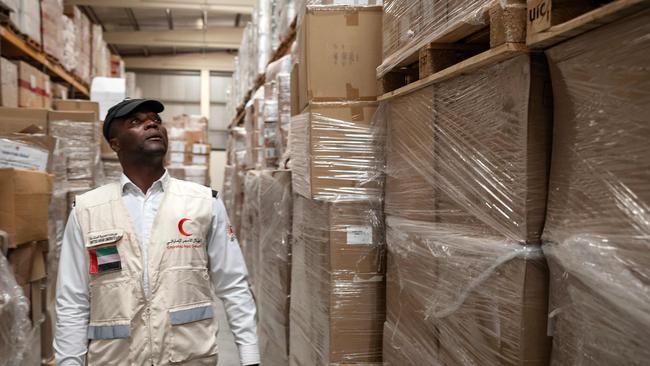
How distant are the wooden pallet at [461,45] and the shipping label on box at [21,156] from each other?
2640 mm

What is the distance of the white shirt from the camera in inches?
82.4

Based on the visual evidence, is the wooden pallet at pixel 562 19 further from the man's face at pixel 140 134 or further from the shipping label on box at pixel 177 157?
the shipping label on box at pixel 177 157

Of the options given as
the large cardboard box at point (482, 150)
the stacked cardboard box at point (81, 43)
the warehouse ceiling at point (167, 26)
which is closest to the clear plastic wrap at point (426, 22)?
the large cardboard box at point (482, 150)

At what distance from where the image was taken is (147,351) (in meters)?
2.02

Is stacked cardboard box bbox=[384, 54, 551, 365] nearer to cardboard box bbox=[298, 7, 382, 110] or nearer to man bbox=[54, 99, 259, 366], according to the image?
cardboard box bbox=[298, 7, 382, 110]

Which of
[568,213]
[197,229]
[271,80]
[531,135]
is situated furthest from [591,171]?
[271,80]

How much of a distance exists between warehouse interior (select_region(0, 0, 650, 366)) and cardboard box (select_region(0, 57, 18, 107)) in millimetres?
748

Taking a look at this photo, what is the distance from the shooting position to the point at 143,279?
6.80ft

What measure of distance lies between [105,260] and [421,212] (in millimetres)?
1184

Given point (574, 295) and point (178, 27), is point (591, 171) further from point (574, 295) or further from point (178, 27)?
point (178, 27)

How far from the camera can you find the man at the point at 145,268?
204 cm

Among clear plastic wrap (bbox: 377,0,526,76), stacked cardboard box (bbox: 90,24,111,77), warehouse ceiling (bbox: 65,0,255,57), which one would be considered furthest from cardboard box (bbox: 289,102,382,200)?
warehouse ceiling (bbox: 65,0,255,57)

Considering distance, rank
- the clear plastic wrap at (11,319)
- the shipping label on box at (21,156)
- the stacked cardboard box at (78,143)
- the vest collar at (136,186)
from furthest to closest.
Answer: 1. the stacked cardboard box at (78,143)
2. the shipping label on box at (21,156)
3. the clear plastic wrap at (11,319)
4. the vest collar at (136,186)

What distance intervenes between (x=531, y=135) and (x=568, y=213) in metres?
0.24
